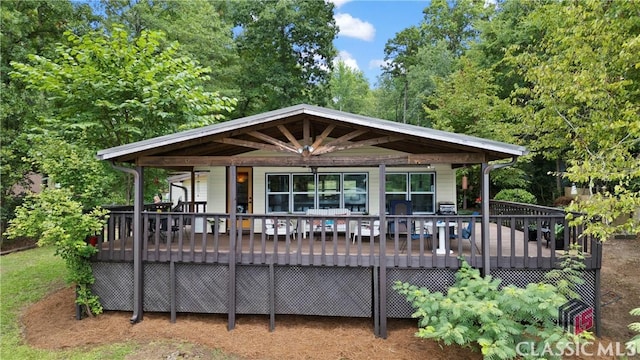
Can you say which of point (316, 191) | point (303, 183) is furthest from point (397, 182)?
point (303, 183)

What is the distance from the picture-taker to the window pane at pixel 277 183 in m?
9.60

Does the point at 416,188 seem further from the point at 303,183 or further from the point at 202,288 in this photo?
the point at 202,288

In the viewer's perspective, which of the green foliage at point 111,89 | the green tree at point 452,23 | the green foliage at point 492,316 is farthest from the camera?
the green tree at point 452,23

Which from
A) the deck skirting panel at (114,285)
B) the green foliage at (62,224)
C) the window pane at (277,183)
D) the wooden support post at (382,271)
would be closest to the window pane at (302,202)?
the window pane at (277,183)

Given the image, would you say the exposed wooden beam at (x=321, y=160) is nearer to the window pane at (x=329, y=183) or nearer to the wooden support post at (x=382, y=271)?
the wooden support post at (x=382, y=271)

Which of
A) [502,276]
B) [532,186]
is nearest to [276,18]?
[532,186]

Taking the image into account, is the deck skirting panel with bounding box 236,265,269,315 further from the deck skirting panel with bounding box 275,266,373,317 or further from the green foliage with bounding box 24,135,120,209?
the green foliage with bounding box 24,135,120,209

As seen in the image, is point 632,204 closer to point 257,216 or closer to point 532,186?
point 257,216

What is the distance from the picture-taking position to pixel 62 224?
573cm

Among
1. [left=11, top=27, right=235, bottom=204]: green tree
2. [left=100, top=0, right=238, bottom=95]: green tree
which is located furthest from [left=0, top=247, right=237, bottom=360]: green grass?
[left=100, top=0, right=238, bottom=95]: green tree

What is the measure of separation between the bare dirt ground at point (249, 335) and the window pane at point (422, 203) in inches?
146

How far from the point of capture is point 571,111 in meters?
6.86

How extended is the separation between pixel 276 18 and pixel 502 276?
61.4ft

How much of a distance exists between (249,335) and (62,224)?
370cm
